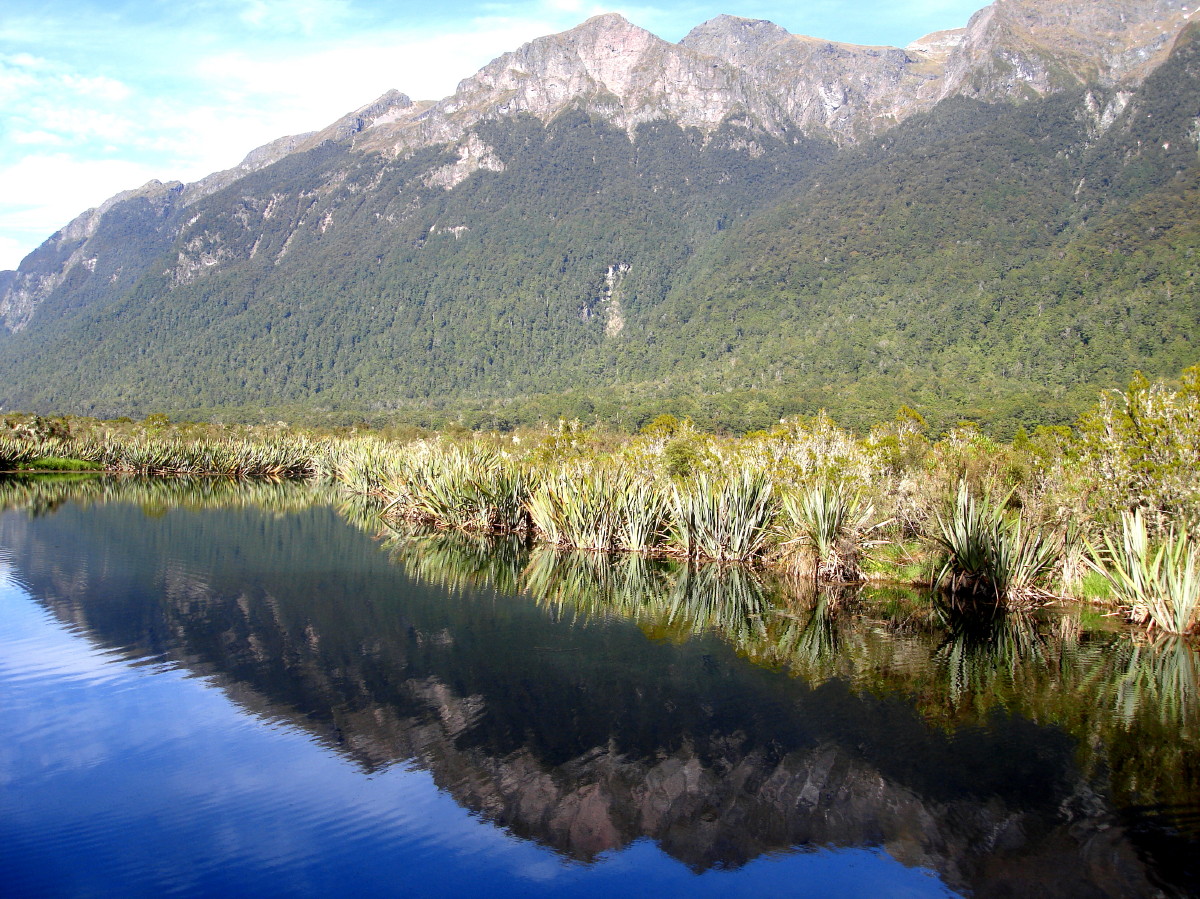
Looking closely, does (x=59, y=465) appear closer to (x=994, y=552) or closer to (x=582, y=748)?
(x=582, y=748)

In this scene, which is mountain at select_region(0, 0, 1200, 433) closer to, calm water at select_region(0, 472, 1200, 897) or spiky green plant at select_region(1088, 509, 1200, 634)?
spiky green plant at select_region(1088, 509, 1200, 634)

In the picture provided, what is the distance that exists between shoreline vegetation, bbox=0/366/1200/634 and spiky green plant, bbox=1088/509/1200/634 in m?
0.03

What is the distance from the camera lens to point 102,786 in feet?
24.1

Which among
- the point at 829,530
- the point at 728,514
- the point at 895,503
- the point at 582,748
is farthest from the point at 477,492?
the point at 582,748

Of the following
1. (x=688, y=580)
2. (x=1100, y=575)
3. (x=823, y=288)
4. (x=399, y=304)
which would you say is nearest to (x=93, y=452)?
(x=688, y=580)

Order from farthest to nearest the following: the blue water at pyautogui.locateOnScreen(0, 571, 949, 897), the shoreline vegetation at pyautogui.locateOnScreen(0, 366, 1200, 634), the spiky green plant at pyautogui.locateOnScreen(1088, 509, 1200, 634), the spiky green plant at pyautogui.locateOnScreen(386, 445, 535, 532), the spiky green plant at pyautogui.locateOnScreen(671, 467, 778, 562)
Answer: the spiky green plant at pyautogui.locateOnScreen(386, 445, 535, 532)
the spiky green plant at pyautogui.locateOnScreen(671, 467, 778, 562)
the shoreline vegetation at pyautogui.locateOnScreen(0, 366, 1200, 634)
the spiky green plant at pyautogui.locateOnScreen(1088, 509, 1200, 634)
the blue water at pyautogui.locateOnScreen(0, 571, 949, 897)

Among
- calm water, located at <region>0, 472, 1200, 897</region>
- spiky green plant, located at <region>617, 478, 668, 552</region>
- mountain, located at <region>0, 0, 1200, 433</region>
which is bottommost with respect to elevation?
calm water, located at <region>0, 472, 1200, 897</region>

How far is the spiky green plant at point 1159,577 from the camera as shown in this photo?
36.6 feet

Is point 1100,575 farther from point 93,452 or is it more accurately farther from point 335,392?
point 335,392

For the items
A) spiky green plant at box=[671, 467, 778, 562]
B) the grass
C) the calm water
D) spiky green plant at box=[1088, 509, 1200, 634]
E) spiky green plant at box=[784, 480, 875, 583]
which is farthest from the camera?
the grass

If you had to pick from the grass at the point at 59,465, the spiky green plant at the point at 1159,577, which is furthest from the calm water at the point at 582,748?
the grass at the point at 59,465

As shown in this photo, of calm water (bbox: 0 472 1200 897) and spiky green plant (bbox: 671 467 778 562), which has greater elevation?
spiky green plant (bbox: 671 467 778 562)

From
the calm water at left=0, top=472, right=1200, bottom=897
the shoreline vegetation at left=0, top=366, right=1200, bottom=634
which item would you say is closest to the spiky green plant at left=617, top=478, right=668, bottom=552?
the shoreline vegetation at left=0, top=366, right=1200, bottom=634

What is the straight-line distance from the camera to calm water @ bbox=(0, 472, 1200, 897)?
6.22m
